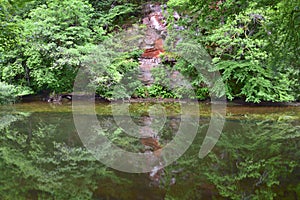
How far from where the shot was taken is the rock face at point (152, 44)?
10.5 metres

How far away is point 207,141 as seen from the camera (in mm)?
4324

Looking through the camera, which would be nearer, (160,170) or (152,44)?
(160,170)

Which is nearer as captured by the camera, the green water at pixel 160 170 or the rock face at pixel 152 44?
the green water at pixel 160 170

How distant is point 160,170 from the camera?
3104mm

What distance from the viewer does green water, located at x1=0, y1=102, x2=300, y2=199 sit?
8.16ft

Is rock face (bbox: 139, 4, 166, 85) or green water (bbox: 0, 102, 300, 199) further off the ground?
rock face (bbox: 139, 4, 166, 85)

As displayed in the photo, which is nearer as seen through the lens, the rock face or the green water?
the green water

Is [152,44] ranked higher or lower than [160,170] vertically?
higher

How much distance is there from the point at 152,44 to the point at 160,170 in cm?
836

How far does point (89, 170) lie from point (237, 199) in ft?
5.15

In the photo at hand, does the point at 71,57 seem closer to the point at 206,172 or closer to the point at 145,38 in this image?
the point at 145,38

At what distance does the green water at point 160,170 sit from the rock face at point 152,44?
17.1ft

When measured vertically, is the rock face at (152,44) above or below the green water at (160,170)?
above

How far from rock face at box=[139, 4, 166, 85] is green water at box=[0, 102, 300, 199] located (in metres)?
5.20
